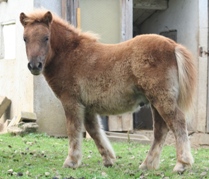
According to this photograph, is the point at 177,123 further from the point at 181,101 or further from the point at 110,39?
the point at 110,39

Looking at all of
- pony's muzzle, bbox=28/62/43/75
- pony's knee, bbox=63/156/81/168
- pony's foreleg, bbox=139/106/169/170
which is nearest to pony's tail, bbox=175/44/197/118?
pony's foreleg, bbox=139/106/169/170

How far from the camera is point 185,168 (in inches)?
254

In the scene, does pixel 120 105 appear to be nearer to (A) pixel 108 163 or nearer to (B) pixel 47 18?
(A) pixel 108 163

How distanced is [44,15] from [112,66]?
1.22 metres

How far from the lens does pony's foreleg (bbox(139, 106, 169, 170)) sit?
273 inches

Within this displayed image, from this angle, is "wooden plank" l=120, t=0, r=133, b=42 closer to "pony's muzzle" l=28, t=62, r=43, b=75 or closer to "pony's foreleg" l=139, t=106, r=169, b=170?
"pony's foreleg" l=139, t=106, r=169, b=170

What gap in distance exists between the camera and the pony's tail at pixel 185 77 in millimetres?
6512

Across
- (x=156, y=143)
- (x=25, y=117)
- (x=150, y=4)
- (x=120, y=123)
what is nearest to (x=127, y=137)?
(x=120, y=123)

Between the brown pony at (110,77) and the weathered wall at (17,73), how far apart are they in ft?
15.0

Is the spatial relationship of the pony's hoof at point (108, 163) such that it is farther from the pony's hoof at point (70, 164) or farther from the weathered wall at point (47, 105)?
the weathered wall at point (47, 105)

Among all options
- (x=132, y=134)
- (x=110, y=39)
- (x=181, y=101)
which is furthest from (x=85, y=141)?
(x=181, y=101)

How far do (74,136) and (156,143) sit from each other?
1.16 metres

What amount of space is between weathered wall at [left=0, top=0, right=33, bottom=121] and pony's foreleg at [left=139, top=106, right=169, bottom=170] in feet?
17.4

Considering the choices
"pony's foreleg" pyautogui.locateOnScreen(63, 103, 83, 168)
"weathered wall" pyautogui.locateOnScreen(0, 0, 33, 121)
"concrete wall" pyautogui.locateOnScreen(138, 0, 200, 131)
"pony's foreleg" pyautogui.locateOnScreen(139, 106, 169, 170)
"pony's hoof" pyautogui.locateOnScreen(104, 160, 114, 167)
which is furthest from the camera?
"concrete wall" pyautogui.locateOnScreen(138, 0, 200, 131)
